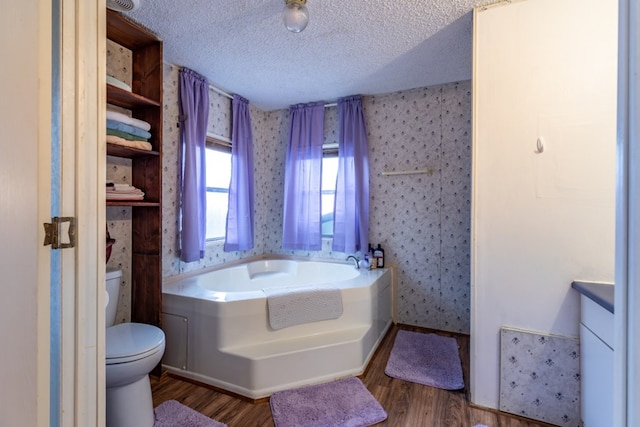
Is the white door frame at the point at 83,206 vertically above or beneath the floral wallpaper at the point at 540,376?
above

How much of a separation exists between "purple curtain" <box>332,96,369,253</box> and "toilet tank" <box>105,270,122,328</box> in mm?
1875

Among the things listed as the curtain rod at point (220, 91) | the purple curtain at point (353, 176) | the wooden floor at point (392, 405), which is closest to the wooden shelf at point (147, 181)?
the wooden floor at point (392, 405)

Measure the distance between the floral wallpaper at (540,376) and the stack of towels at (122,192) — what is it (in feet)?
7.60

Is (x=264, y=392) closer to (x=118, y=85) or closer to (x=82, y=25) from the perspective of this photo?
(x=82, y=25)

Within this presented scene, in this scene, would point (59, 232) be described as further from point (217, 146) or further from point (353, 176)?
point (353, 176)

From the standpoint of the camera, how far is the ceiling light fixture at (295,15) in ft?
4.75

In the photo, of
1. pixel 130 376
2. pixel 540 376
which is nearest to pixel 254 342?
pixel 130 376

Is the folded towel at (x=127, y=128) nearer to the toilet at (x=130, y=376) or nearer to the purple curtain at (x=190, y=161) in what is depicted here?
the purple curtain at (x=190, y=161)

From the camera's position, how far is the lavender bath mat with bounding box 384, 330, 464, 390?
74.8 inches

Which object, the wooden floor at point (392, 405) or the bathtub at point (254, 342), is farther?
the bathtub at point (254, 342)

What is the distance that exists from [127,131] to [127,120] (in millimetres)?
64

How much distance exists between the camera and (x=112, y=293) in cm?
175

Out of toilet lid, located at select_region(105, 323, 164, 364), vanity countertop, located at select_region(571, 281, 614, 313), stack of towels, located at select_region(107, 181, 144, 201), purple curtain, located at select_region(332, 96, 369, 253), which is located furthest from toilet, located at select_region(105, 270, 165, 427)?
vanity countertop, located at select_region(571, 281, 614, 313)

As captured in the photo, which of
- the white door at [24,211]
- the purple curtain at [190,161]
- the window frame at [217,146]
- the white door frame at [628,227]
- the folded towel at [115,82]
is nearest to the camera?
the white door frame at [628,227]
